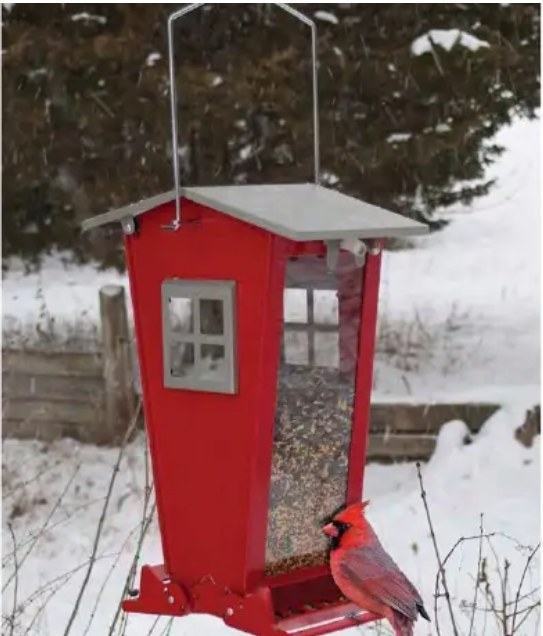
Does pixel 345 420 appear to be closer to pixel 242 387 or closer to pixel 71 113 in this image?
pixel 242 387

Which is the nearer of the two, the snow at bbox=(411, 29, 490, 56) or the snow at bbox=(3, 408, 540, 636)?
the snow at bbox=(3, 408, 540, 636)

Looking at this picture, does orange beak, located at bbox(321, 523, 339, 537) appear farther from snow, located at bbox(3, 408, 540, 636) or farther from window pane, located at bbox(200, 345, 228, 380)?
snow, located at bbox(3, 408, 540, 636)

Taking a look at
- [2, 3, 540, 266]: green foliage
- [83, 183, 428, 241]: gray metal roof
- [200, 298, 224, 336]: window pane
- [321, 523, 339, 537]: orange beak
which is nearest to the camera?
[83, 183, 428, 241]: gray metal roof

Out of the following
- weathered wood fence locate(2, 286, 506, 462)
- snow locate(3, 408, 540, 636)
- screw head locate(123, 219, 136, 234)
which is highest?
screw head locate(123, 219, 136, 234)

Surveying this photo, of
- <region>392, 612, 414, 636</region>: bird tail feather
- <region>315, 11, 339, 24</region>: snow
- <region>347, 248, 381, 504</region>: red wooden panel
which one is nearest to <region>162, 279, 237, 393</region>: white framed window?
<region>347, 248, 381, 504</region>: red wooden panel

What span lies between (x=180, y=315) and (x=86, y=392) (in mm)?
3075

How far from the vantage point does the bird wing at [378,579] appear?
1.43m

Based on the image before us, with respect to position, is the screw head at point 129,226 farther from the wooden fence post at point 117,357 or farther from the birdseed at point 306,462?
the wooden fence post at point 117,357

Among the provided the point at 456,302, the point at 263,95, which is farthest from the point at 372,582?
the point at 456,302

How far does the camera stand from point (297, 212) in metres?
1.48

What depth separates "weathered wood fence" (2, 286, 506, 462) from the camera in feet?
15.6

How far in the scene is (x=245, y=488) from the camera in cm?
151

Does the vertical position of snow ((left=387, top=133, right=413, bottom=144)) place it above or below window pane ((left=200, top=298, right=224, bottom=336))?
above

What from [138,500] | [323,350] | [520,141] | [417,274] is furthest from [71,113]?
[520,141]
